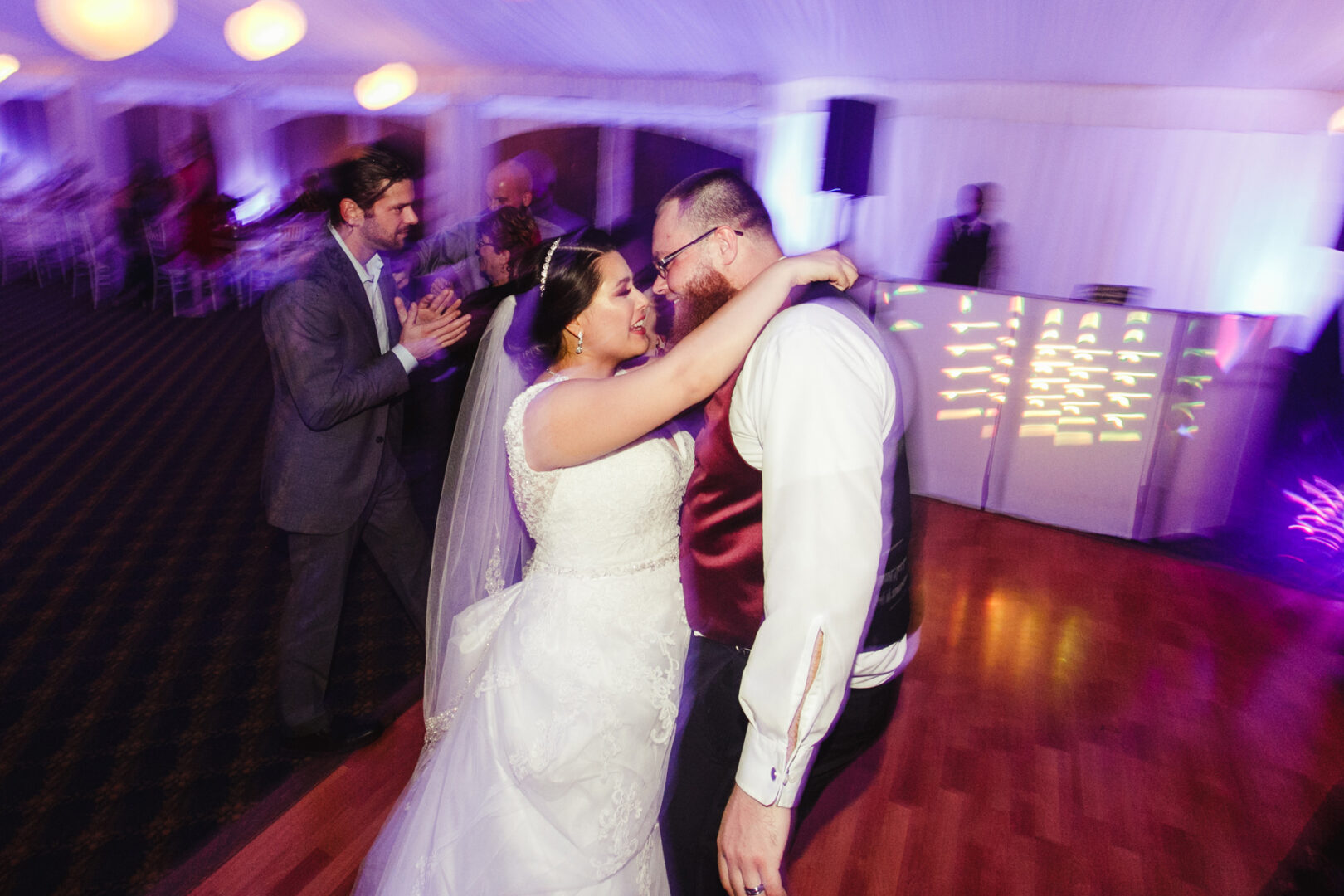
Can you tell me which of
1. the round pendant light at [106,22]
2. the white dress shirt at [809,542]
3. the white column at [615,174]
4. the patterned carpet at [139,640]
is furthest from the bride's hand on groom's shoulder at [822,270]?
the white column at [615,174]

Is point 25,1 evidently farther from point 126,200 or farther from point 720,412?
point 720,412

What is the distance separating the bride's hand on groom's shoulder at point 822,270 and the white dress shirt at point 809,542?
0.16 meters

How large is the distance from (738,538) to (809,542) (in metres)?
0.25

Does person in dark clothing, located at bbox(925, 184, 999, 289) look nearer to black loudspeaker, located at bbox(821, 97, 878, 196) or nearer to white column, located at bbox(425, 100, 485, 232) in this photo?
black loudspeaker, located at bbox(821, 97, 878, 196)

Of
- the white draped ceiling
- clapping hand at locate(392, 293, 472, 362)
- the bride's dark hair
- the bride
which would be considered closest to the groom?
the bride

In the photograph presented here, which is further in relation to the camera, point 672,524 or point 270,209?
point 270,209

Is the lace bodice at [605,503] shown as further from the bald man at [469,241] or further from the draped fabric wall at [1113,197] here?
the draped fabric wall at [1113,197]

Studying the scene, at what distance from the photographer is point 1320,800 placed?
2525mm

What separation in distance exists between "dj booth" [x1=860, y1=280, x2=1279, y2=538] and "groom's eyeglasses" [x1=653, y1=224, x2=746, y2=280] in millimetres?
2646

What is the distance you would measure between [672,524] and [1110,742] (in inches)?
77.5

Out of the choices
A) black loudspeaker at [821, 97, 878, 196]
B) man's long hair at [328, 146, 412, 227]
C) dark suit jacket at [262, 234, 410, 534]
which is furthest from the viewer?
black loudspeaker at [821, 97, 878, 196]

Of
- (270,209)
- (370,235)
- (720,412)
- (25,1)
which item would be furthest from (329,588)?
(270,209)

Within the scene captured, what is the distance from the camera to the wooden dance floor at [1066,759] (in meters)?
2.17

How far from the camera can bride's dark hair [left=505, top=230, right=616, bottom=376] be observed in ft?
5.77
